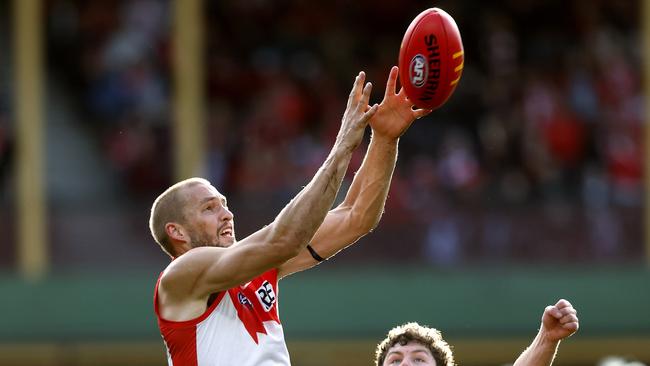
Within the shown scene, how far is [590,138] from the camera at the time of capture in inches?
469

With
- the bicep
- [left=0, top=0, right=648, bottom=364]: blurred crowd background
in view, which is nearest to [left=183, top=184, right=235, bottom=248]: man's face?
the bicep

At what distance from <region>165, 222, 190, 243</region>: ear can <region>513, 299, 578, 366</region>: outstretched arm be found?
1492 millimetres

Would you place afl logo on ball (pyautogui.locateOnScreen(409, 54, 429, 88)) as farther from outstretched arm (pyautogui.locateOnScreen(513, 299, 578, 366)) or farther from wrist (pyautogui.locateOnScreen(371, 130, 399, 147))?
outstretched arm (pyautogui.locateOnScreen(513, 299, 578, 366))

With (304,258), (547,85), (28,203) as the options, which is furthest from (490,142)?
(304,258)

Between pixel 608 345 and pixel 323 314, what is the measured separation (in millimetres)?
2510

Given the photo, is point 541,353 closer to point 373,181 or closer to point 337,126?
point 373,181

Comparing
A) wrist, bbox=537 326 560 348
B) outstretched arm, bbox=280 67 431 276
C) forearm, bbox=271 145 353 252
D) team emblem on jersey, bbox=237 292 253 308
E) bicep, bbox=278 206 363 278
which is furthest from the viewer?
bicep, bbox=278 206 363 278

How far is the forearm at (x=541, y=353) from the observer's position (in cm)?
562

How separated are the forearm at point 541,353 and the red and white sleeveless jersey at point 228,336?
1.08 meters

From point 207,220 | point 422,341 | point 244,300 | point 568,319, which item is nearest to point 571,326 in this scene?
point 568,319

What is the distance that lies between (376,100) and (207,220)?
6804 mm

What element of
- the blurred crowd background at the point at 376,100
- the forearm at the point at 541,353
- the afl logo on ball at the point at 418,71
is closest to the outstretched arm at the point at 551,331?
the forearm at the point at 541,353

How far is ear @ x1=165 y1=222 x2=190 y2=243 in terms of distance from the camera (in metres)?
5.54

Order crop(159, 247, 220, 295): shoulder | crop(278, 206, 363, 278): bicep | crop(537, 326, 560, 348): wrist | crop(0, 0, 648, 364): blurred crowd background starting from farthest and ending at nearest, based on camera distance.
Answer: crop(0, 0, 648, 364): blurred crowd background < crop(278, 206, 363, 278): bicep < crop(537, 326, 560, 348): wrist < crop(159, 247, 220, 295): shoulder
